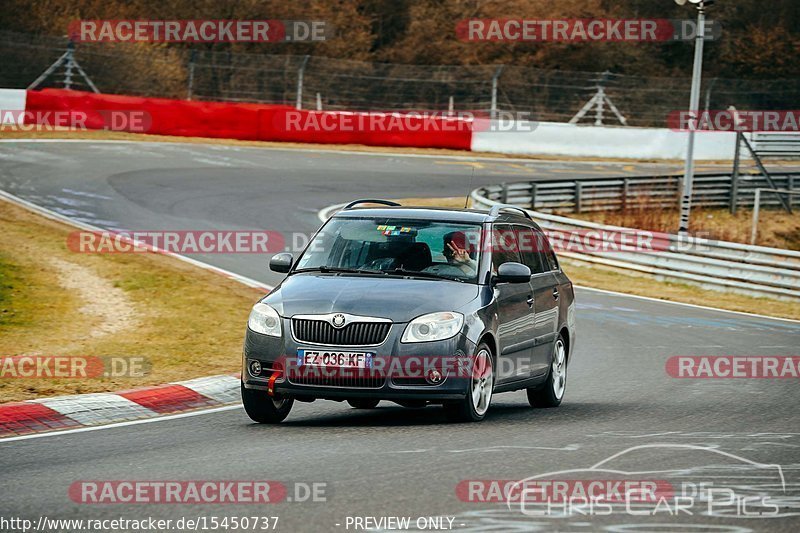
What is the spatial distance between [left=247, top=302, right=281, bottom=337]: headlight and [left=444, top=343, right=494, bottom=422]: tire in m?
1.40

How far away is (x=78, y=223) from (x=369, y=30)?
40.3 metres

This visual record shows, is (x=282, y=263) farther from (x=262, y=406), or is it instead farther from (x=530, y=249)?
(x=530, y=249)

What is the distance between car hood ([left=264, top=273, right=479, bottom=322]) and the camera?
9.43 metres

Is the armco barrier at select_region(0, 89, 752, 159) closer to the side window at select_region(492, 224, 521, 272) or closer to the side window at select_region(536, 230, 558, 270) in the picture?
the side window at select_region(536, 230, 558, 270)

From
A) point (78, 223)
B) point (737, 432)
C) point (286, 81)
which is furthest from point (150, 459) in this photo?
point (286, 81)

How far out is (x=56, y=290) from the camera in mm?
17281

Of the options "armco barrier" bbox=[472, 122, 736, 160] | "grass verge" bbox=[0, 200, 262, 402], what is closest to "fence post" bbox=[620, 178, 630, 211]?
"armco barrier" bbox=[472, 122, 736, 160]

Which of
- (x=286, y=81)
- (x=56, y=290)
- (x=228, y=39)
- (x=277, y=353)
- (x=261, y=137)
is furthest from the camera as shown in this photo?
(x=228, y=39)

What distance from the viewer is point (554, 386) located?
38.3 feet

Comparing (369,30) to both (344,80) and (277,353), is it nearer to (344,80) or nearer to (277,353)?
(344,80)

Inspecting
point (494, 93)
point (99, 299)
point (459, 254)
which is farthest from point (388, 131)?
point (459, 254)

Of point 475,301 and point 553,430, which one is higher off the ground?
point 475,301

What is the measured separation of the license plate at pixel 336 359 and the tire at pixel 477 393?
773 mm

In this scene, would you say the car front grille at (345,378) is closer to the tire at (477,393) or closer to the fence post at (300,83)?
the tire at (477,393)
